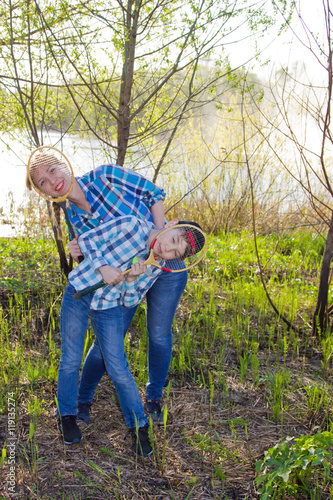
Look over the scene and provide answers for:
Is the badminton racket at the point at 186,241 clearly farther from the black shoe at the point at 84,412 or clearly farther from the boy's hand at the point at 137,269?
the black shoe at the point at 84,412

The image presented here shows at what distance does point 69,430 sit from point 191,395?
83 centimetres

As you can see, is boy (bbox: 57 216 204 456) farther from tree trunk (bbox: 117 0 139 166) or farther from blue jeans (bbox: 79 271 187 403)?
tree trunk (bbox: 117 0 139 166)

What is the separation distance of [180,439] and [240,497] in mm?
456

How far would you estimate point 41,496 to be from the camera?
182cm

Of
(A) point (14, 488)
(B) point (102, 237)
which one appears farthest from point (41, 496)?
(B) point (102, 237)

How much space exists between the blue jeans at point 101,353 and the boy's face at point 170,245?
353 mm

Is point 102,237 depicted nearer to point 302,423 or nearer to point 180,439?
point 180,439

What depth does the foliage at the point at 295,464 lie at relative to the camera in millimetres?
1650

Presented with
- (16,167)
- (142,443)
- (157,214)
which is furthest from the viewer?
(16,167)

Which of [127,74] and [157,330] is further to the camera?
[127,74]

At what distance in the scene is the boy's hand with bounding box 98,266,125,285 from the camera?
1.90m

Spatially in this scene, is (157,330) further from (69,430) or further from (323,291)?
(323,291)

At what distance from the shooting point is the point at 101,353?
Answer: 2170 millimetres

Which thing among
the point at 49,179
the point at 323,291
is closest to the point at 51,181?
the point at 49,179
